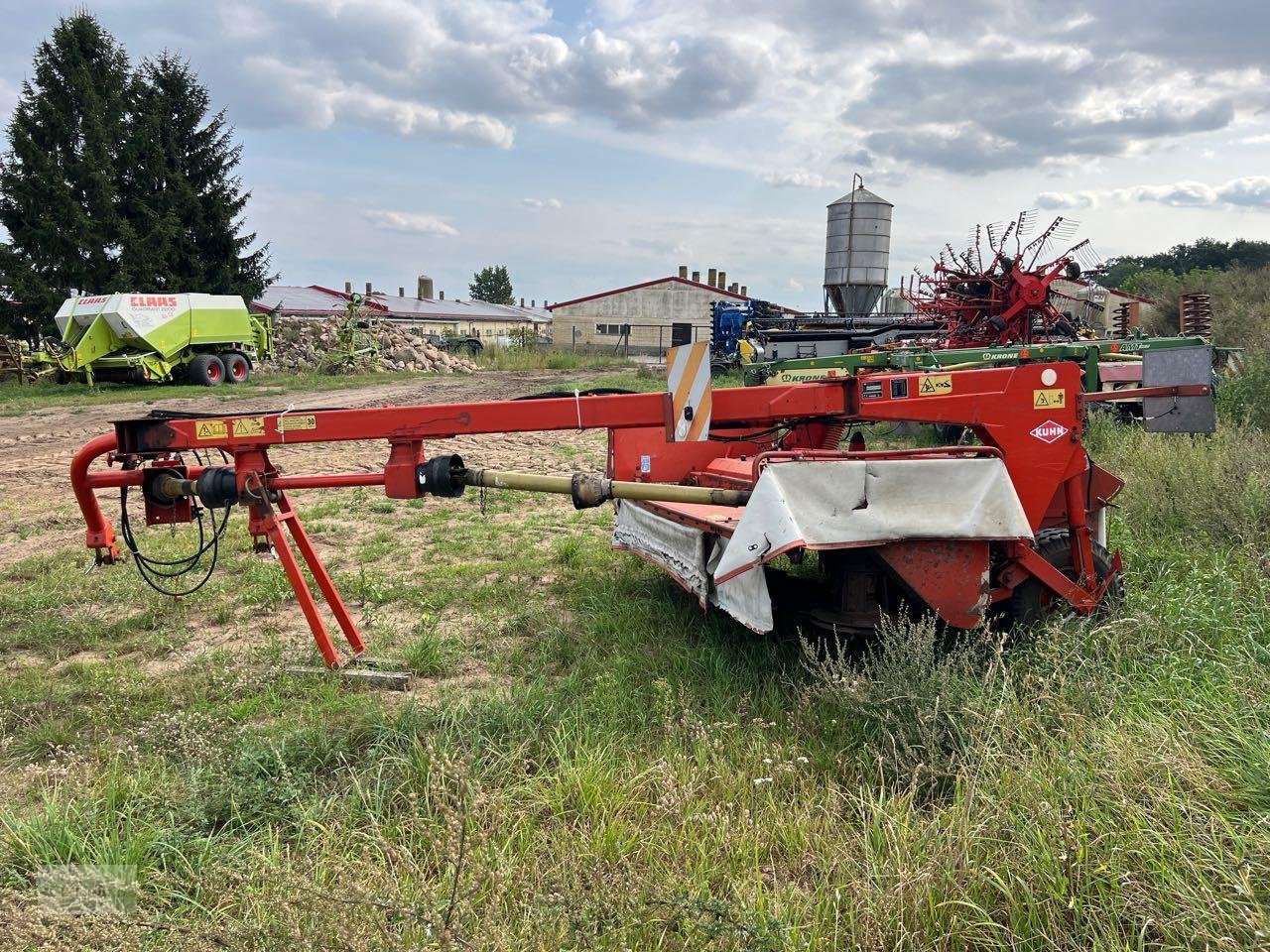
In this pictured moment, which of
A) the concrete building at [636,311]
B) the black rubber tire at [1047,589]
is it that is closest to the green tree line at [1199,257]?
the concrete building at [636,311]

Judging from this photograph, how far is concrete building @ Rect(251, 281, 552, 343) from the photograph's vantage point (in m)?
48.1

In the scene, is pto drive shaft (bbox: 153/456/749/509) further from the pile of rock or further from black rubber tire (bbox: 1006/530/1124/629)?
the pile of rock

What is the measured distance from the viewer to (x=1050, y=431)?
152 inches

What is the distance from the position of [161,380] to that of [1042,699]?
2045 cm

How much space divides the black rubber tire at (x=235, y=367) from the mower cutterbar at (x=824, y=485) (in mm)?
17965

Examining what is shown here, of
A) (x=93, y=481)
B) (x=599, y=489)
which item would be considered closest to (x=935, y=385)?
(x=599, y=489)

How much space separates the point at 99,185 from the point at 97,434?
1569 centimetres

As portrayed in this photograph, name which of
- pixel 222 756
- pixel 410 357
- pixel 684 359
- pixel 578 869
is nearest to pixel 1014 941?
pixel 578 869

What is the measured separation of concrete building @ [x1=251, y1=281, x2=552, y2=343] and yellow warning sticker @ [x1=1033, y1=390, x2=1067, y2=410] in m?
42.4

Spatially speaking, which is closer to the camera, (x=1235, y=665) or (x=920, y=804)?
(x=920, y=804)

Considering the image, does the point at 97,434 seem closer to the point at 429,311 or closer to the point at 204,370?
the point at 204,370

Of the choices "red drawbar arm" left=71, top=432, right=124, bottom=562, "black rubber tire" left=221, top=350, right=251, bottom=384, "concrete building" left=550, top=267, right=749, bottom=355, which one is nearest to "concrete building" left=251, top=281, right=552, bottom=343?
"concrete building" left=550, top=267, right=749, bottom=355

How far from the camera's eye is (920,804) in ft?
9.69

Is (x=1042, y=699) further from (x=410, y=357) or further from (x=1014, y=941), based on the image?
(x=410, y=357)
